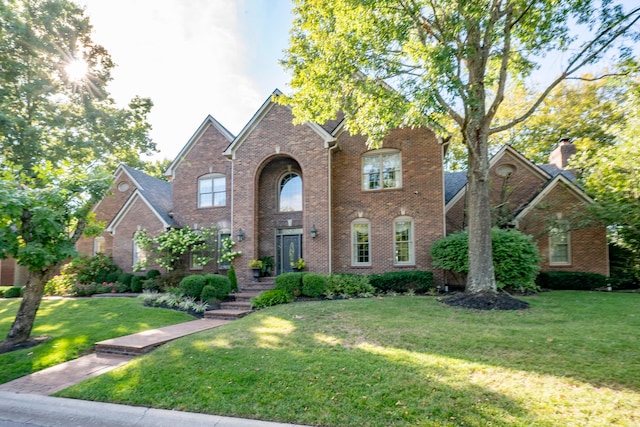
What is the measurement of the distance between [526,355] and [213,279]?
10.5 m

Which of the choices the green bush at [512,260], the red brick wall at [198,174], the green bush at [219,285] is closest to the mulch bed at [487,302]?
the green bush at [512,260]

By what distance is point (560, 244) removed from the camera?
15.1 meters

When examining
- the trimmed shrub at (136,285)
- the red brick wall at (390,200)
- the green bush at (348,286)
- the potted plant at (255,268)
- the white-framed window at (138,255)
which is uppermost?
the red brick wall at (390,200)

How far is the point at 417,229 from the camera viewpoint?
1429cm

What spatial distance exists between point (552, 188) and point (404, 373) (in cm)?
1438

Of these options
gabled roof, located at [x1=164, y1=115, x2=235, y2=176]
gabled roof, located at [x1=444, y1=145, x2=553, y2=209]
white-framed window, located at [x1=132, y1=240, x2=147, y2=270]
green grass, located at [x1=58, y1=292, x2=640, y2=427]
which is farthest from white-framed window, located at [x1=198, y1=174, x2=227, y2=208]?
gabled roof, located at [x1=444, y1=145, x2=553, y2=209]

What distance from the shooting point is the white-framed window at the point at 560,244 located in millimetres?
14812

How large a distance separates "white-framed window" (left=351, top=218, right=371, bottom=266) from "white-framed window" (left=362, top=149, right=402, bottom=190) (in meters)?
1.71

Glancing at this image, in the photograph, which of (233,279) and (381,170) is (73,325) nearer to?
(233,279)

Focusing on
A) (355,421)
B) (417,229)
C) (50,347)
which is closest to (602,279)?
(417,229)

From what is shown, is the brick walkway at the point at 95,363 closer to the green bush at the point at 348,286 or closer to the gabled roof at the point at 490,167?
the green bush at the point at 348,286

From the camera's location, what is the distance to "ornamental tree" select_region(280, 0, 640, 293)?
368 inches

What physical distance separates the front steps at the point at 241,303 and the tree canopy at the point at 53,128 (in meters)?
4.57

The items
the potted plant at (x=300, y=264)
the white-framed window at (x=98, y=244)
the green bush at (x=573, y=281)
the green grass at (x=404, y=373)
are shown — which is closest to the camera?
the green grass at (x=404, y=373)
